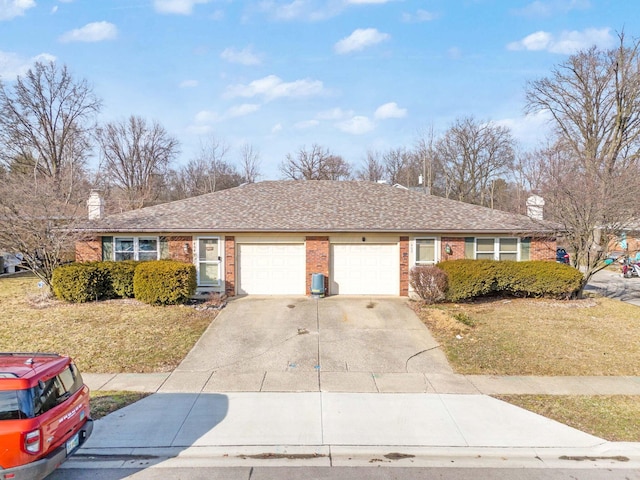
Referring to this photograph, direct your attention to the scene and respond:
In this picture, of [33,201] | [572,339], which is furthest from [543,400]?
[33,201]

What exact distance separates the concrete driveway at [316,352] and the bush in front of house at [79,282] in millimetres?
4463

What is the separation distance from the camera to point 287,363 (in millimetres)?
8164

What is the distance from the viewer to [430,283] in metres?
12.3

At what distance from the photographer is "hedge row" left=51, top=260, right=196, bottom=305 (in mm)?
12008

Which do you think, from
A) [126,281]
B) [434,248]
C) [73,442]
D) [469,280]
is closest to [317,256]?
[434,248]

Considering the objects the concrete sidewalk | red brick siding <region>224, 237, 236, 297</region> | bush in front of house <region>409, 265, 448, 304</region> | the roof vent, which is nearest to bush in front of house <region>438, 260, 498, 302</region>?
bush in front of house <region>409, 265, 448, 304</region>

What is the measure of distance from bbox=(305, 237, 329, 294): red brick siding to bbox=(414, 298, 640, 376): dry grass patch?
3506 millimetres

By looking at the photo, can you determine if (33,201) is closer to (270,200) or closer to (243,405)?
(270,200)

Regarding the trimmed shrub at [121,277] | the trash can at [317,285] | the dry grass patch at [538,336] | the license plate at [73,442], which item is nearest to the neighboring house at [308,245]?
the trash can at [317,285]

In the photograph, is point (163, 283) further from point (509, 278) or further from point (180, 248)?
point (509, 278)

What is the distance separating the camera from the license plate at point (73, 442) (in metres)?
4.13

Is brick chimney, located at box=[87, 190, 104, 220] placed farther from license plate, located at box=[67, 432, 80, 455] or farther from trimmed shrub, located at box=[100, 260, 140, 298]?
license plate, located at box=[67, 432, 80, 455]

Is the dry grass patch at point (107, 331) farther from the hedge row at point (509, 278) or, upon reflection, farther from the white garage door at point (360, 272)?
the hedge row at point (509, 278)

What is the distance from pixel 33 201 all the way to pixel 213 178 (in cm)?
3139
